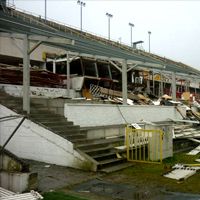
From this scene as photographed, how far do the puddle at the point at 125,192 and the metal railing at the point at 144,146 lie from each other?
3.12 m

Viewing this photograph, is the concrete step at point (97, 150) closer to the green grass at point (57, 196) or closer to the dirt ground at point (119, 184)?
the dirt ground at point (119, 184)

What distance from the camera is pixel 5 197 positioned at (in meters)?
6.89

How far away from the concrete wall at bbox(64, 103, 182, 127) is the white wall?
76.4 inches

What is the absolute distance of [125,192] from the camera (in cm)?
809

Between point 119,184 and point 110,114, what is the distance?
6.67m

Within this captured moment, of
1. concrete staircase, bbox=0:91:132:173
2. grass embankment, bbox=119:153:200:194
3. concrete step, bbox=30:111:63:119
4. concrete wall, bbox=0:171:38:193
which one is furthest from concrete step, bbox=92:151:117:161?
concrete wall, bbox=0:171:38:193

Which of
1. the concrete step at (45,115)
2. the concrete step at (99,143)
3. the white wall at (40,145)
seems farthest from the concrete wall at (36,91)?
the concrete step at (99,143)

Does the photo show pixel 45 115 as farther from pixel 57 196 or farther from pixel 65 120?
pixel 57 196

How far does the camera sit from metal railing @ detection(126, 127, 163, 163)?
11914 millimetres

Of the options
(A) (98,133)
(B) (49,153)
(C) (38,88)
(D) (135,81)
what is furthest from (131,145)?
(D) (135,81)

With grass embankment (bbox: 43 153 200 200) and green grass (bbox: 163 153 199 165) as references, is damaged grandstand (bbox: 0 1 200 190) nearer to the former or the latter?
green grass (bbox: 163 153 199 165)

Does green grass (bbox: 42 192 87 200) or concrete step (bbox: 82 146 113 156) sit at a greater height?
concrete step (bbox: 82 146 113 156)

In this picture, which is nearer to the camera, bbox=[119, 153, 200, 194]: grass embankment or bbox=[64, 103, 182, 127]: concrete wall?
bbox=[119, 153, 200, 194]: grass embankment

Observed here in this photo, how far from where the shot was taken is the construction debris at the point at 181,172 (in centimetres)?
949
